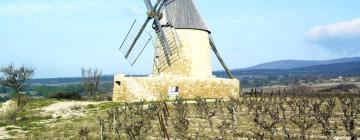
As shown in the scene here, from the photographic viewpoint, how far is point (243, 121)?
94.3 feet

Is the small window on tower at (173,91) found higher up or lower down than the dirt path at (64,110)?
higher up

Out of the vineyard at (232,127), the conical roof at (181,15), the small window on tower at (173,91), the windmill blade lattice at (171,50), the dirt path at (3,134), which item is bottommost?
the dirt path at (3,134)

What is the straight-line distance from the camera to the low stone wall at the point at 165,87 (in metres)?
44.3

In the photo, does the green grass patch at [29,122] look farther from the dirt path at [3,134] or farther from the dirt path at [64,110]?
the dirt path at [64,110]

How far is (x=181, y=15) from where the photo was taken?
1791 inches

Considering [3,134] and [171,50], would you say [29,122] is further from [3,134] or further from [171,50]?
[171,50]

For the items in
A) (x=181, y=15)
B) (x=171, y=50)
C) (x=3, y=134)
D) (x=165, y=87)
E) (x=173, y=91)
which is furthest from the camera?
(x=181, y=15)

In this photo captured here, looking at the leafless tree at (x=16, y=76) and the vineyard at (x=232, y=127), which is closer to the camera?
the vineyard at (x=232, y=127)

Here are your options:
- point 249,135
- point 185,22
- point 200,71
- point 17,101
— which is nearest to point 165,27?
point 185,22

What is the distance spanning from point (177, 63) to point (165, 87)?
234 cm

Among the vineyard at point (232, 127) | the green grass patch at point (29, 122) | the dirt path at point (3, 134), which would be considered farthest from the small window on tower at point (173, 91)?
the dirt path at point (3, 134)

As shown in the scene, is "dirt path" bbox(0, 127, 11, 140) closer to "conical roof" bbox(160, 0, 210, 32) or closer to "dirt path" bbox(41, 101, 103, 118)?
"dirt path" bbox(41, 101, 103, 118)

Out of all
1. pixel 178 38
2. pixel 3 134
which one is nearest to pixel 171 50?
pixel 178 38

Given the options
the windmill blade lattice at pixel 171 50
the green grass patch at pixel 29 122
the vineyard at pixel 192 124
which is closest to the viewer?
the vineyard at pixel 192 124
